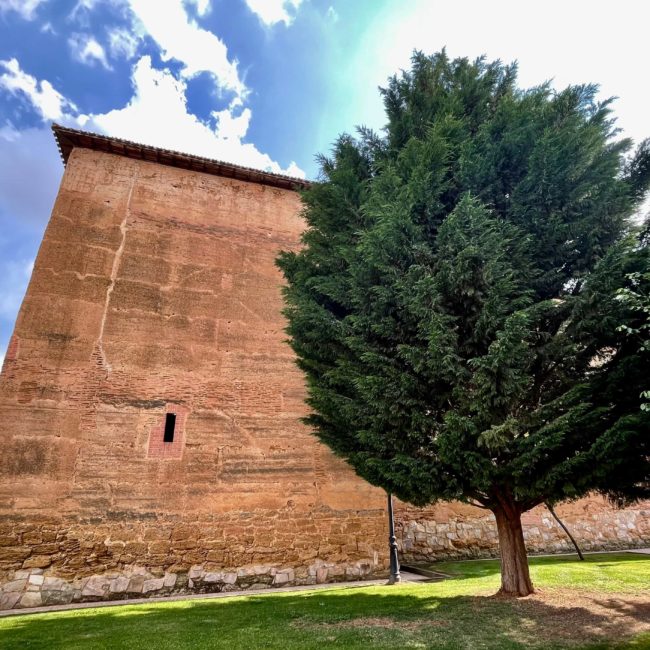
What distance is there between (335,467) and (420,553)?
3.02 metres

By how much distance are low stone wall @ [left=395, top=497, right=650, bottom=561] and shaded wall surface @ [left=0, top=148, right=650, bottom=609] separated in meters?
0.06


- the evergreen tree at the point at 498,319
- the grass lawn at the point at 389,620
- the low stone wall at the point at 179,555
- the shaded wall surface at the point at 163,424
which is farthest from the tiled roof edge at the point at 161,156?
the grass lawn at the point at 389,620

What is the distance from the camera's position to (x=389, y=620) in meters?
4.45

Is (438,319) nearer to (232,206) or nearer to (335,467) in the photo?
(335,467)

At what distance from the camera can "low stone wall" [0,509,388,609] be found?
23.1 feet

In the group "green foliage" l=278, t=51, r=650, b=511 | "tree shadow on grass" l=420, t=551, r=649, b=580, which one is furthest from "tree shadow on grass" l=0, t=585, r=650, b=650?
"tree shadow on grass" l=420, t=551, r=649, b=580

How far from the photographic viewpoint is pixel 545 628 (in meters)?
3.72

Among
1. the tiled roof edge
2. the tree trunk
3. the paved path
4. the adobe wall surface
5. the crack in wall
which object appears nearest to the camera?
the tree trunk

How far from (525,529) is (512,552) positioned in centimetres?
739

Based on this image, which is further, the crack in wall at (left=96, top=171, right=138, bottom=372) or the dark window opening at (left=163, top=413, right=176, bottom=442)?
the crack in wall at (left=96, top=171, right=138, bottom=372)

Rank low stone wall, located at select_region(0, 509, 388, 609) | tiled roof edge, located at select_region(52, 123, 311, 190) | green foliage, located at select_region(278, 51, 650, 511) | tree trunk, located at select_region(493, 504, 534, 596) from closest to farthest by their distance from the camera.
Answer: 1. green foliage, located at select_region(278, 51, 650, 511)
2. tree trunk, located at select_region(493, 504, 534, 596)
3. low stone wall, located at select_region(0, 509, 388, 609)
4. tiled roof edge, located at select_region(52, 123, 311, 190)

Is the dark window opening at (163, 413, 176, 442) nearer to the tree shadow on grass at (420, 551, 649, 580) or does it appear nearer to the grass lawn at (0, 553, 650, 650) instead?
the grass lawn at (0, 553, 650, 650)

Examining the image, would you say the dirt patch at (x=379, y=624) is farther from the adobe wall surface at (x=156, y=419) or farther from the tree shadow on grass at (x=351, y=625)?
the adobe wall surface at (x=156, y=419)

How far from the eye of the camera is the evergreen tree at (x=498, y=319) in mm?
4070
